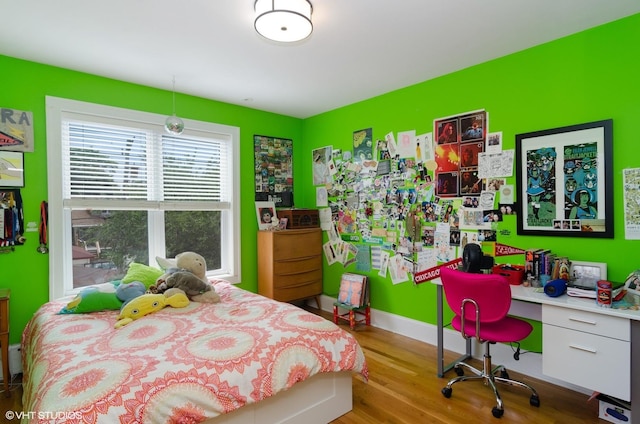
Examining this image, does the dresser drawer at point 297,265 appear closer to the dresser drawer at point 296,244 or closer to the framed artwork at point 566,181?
the dresser drawer at point 296,244

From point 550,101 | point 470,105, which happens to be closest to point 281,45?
point 470,105

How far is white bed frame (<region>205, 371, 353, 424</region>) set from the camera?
1.74 m

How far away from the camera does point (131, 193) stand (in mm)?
3234

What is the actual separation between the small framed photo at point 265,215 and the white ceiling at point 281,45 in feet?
4.60

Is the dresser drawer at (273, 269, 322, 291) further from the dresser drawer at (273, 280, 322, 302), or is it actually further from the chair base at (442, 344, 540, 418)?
the chair base at (442, 344, 540, 418)

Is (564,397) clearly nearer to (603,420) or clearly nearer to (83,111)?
(603,420)

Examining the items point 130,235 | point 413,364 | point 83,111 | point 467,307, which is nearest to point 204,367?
point 467,307

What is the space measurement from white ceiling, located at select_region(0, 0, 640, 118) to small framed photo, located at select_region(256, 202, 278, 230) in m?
1.40

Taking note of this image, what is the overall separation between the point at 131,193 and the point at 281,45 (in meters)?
2.02

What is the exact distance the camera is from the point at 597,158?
7.51ft

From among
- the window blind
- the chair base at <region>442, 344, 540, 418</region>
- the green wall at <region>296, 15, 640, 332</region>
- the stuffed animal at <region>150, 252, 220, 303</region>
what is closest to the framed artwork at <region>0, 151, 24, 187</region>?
the window blind

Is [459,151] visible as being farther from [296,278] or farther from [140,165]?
[140,165]

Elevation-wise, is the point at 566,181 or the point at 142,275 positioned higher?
the point at 566,181

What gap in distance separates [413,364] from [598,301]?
1.41 meters
